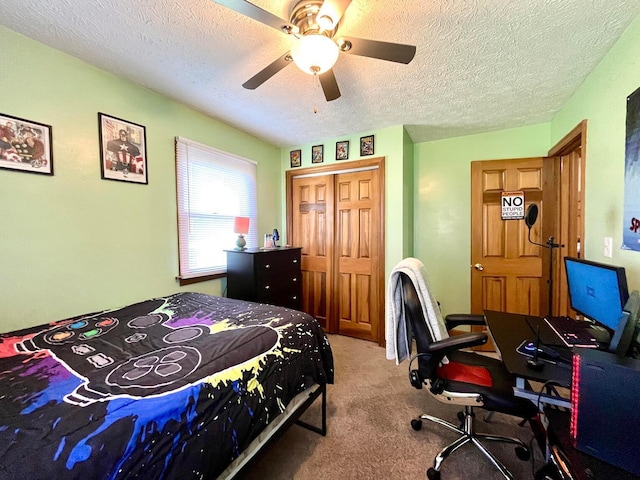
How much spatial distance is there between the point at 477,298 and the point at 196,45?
349cm

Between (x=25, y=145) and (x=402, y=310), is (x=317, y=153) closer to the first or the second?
(x=402, y=310)

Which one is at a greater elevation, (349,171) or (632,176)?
(349,171)

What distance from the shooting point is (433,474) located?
138 cm

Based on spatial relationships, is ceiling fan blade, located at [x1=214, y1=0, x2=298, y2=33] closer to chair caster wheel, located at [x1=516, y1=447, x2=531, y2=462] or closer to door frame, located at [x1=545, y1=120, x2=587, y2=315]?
door frame, located at [x1=545, y1=120, x2=587, y2=315]

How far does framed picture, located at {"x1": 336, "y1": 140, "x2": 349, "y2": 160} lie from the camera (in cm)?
329

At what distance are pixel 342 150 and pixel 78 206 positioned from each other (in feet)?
8.71

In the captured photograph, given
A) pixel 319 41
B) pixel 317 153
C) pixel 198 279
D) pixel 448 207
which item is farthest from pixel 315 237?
pixel 319 41

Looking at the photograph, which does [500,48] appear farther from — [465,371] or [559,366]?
[465,371]

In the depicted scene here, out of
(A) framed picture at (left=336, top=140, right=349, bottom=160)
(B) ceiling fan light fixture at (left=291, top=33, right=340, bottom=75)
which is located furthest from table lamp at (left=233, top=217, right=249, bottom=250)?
(B) ceiling fan light fixture at (left=291, top=33, right=340, bottom=75)

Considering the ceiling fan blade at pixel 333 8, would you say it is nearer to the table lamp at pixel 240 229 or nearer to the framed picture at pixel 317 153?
the table lamp at pixel 240 229

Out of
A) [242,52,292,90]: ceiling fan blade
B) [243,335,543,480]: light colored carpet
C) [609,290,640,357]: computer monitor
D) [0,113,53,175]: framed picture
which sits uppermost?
[242,52,292,90]: ceiling fan blade

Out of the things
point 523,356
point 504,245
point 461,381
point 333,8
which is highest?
point 333,8

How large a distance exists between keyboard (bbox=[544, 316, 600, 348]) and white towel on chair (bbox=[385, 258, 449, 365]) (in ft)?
1.94

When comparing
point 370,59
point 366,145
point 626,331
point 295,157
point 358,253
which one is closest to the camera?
point 626,331
